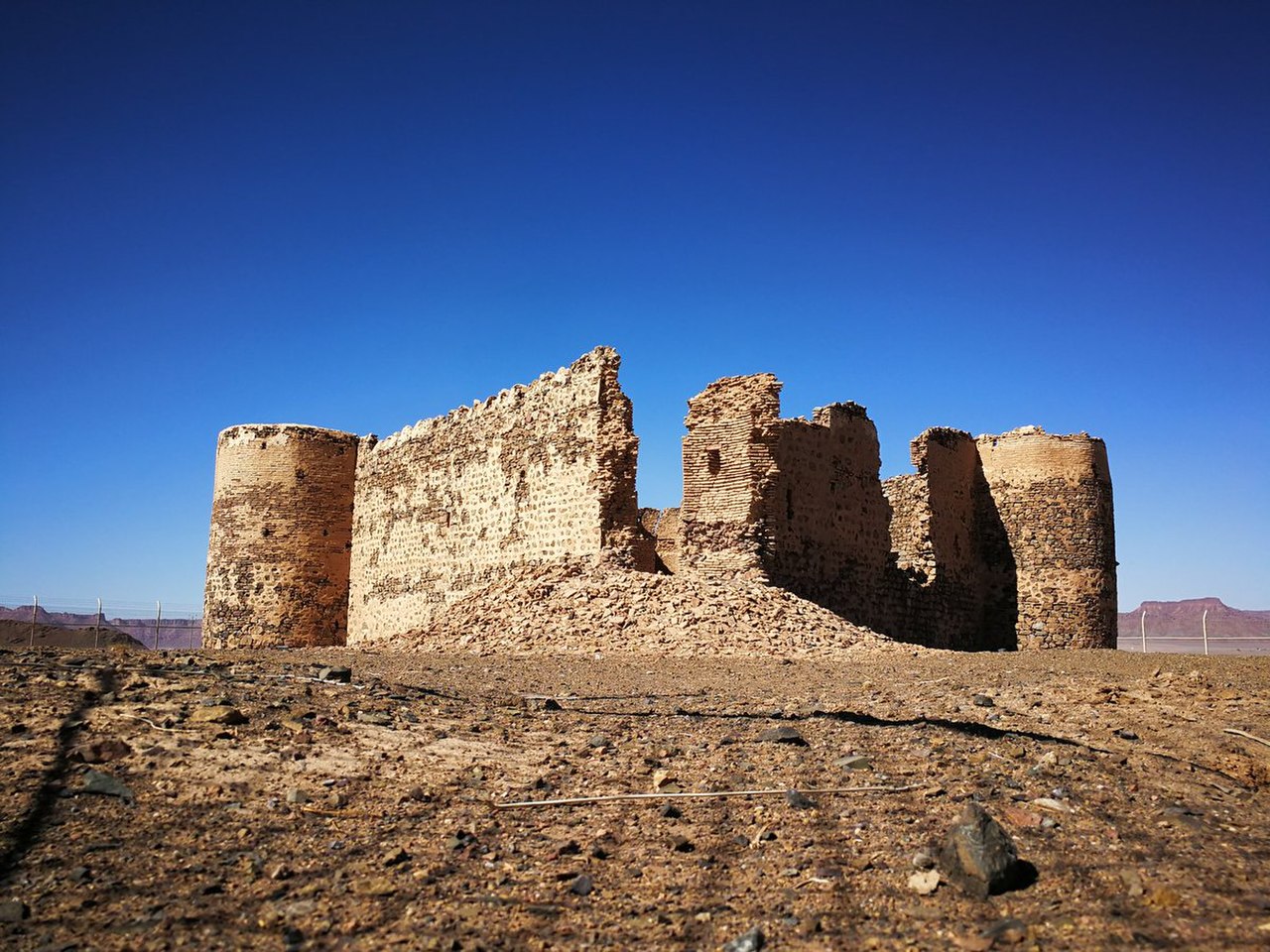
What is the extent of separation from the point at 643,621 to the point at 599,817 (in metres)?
7.85

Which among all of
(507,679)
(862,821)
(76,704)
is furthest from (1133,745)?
(76,704)

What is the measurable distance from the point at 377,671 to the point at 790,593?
649cm

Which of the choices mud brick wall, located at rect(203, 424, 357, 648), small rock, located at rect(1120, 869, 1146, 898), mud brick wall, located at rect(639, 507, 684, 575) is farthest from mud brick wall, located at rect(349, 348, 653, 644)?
small rock, located at rect(1120, 869, 1146, 898)

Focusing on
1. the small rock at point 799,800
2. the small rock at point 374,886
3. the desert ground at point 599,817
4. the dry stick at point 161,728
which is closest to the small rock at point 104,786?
the desert ground at point 599,817

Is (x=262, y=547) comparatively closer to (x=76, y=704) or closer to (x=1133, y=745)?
(x=76, y=704)

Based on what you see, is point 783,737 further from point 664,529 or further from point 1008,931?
point 664,529

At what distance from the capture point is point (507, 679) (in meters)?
8.15

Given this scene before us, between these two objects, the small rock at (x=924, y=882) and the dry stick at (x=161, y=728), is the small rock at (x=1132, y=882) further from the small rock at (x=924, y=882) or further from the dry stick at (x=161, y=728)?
the dry stick at (x=161, y=728)

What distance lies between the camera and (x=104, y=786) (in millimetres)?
3787

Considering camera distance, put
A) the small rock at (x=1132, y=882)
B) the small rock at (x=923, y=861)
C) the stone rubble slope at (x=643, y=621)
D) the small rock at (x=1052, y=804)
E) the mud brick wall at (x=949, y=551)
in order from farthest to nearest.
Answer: the mud brick wall at (x=949, y=551)
the stone rubble slope at (x=643, y=621)
the small rock at (x=1052, y=804)
the small rock at (x=923, y=861)
the small rock at (x=1132, y=882)

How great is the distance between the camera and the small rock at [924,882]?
320 cm

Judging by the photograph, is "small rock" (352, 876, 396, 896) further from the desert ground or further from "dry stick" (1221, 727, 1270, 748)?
"dry stick" (1221, 727, 1270, 748)

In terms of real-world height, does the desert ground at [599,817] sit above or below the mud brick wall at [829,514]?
below

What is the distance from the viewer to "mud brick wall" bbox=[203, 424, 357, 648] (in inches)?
840
